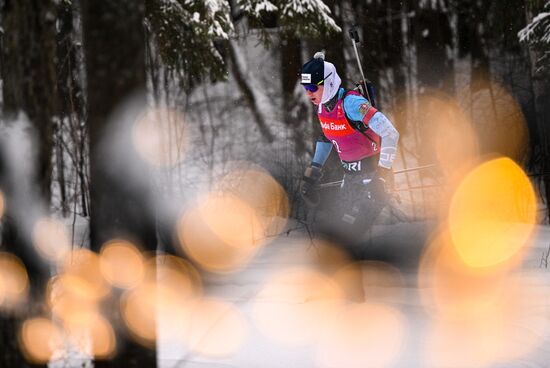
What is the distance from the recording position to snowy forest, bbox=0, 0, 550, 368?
3.14m

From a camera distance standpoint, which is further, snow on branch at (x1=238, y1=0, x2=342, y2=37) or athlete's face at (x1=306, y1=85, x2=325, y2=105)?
snow on branch at (x1=238, y1=0, x2=342, y2=37)

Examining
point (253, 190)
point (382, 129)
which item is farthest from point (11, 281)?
point (253, 190)

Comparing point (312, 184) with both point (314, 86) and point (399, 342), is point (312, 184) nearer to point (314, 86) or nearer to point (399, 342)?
point (314, 86)

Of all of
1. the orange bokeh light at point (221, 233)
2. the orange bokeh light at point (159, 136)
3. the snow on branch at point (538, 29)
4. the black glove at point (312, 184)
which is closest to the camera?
the orange bokeh light at point (159, 136)

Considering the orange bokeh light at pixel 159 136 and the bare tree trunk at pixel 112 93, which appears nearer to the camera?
the bare tree trunk at pixel 112 93

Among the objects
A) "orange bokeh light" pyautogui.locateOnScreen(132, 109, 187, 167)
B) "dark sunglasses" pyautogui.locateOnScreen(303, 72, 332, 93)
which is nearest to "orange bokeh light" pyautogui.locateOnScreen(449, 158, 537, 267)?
"dark sunglasses" pyautogui.locateOnScreen(303, 72, 332, 93)

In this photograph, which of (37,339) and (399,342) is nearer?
(37,339)

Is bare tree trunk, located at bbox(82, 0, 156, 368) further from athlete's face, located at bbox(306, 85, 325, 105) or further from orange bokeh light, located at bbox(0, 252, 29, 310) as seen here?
athlete's face, located at bbox(306, 85, 325, 105)

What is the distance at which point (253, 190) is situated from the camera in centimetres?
1108

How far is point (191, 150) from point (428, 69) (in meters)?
5.12

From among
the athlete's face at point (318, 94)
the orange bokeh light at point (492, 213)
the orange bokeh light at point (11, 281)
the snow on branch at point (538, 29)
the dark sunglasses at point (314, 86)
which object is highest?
the snow on branch at point (538, 29)

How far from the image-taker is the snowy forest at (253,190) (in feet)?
10.3

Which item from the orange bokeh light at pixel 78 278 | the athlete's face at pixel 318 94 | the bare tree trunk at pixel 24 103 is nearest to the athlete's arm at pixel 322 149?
the athlete's face at pixel 318 94

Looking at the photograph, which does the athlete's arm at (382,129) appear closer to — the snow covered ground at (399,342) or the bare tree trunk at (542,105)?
the snow covered ground at (399,342)
